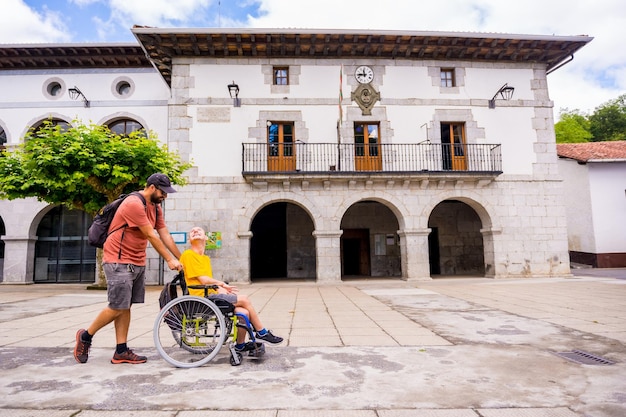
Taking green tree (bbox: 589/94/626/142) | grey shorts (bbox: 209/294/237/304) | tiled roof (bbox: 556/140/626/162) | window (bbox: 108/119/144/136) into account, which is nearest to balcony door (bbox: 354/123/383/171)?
window (bbox: 108/119/144/136)

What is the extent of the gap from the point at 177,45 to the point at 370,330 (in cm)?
1201

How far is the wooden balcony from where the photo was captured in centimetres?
1305

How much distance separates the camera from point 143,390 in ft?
8.75

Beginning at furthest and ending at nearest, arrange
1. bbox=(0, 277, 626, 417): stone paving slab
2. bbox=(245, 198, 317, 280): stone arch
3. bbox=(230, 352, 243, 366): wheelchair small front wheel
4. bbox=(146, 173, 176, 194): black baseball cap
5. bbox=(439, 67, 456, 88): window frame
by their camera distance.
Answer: bbox=(245, 198, 317, 280): stone arch → bbox=(439, 67, 456, 88): window frame → bbox=(146, 173, 176, 194): black baseball cap → bbox=(230, 352, 243, 366): wheelchair small front wheel → bbox=(0, 277, 626, 417): stone paving slab

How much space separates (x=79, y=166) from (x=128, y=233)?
25.2ft

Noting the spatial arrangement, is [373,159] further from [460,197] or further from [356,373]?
[356,373]

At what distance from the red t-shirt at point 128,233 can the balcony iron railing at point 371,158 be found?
31.2 ft

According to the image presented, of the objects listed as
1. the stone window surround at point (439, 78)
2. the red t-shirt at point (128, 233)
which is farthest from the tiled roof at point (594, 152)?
the red t-shirt at point (128, 233)

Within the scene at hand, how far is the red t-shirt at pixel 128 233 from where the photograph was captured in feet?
11.0

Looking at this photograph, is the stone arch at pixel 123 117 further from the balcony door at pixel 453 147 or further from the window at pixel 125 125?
the balcony door at pixel 453 147

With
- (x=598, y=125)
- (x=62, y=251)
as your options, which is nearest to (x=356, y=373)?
(x=62, y=251)

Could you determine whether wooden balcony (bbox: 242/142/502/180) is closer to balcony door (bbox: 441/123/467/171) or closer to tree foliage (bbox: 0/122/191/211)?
balcony door (bbox: 441/123/467/171)

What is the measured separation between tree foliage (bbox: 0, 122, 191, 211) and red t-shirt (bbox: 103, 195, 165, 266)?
7.05 m

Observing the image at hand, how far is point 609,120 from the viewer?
3125 centimetres
